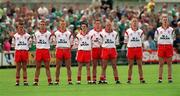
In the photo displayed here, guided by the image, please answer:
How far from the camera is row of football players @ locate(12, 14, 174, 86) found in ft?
103

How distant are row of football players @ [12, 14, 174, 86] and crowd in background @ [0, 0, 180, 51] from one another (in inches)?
481

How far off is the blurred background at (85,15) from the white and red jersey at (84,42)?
11581 mm

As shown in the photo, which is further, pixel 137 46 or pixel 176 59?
pixel 176 59

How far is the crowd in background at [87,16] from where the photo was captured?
45375mm

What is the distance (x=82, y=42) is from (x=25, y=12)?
15.4m

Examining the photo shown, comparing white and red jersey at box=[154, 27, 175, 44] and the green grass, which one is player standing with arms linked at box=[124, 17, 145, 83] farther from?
white and red jersey at box=[154, 27, 175, 44]

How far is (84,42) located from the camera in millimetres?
31938

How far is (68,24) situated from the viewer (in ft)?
153

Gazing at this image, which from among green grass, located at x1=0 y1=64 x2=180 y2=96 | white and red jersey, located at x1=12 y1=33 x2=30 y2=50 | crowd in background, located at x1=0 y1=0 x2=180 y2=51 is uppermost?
crowd in background, located at x1=0 y1=0 x2=180 y2=51

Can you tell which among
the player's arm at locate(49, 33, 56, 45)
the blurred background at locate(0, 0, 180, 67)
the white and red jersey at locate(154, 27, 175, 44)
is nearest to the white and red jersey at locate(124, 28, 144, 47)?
the white and red jersey at locate(154, 27, 175, 44)

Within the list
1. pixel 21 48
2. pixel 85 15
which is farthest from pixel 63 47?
pixel 85 15

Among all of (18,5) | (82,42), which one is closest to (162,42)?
(82,42)

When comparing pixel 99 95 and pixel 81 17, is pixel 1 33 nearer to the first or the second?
pixel 81 17

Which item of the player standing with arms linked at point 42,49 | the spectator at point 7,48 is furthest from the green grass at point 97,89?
the spectator at point 7,48
